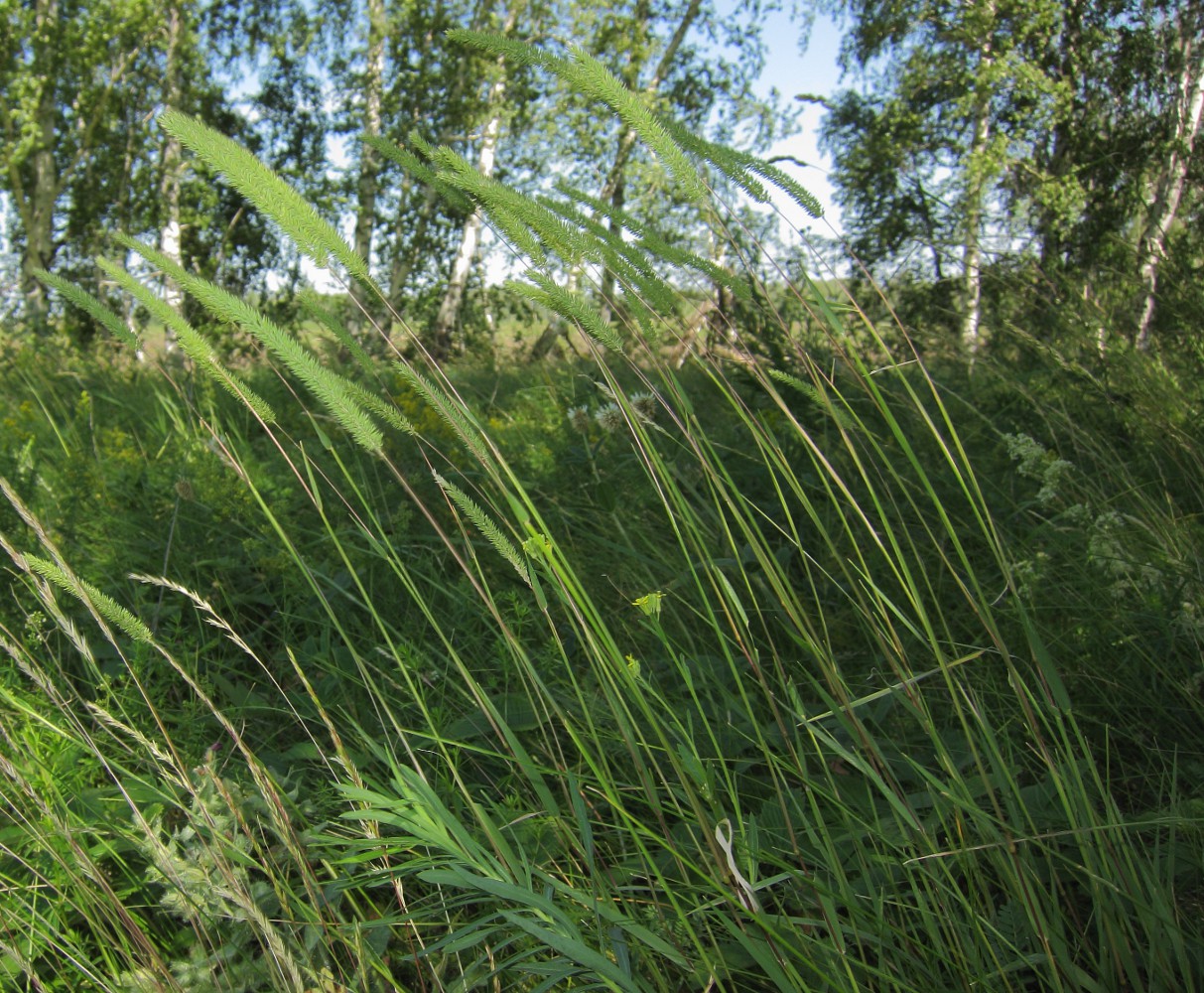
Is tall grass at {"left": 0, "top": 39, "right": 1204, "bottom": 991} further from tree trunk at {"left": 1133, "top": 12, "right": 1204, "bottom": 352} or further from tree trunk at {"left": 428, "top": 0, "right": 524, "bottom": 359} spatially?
tree trunk at {"left": 428, "top": 0, "right": 524, "bottom": 359}

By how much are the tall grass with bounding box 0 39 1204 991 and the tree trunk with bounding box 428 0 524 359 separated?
8.51 meters

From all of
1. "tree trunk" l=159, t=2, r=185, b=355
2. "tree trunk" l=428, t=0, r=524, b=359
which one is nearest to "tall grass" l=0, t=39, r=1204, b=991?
"tree trunk" l=428, t=0, r=524, b=359

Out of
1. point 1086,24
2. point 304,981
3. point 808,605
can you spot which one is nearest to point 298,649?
point 304,981

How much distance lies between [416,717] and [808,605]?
2.64 ft

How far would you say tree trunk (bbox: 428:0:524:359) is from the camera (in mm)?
10023

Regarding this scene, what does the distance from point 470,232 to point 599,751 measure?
33.6 feet

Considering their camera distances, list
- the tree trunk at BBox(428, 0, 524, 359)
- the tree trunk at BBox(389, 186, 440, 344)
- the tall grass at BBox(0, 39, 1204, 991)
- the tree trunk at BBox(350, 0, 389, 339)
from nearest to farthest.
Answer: the tall grass at BBox(0, 39, 1204, 991), the tree trunk at BBox(428, 0, 524, 359), the tree trunk at BBox(350, 0, 389, 339), the tree trunk at BBox(389, 186, 440, 344)

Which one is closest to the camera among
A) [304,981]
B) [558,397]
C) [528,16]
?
[304,981]

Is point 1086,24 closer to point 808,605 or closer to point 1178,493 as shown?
point 1178,493

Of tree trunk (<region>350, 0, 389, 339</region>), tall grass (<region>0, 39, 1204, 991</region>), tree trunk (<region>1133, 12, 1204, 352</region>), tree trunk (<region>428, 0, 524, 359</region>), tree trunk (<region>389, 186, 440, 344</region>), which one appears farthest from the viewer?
tree trunk (<region>389, 186, 440, 344</region>)

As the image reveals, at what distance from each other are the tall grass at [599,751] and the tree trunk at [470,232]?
8.51 metres

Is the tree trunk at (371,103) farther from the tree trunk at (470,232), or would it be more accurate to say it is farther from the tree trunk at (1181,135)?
the tree trunk at (1181,135)

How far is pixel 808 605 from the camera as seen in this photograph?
5.69 feet

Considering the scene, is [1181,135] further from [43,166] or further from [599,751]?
[43,166]
